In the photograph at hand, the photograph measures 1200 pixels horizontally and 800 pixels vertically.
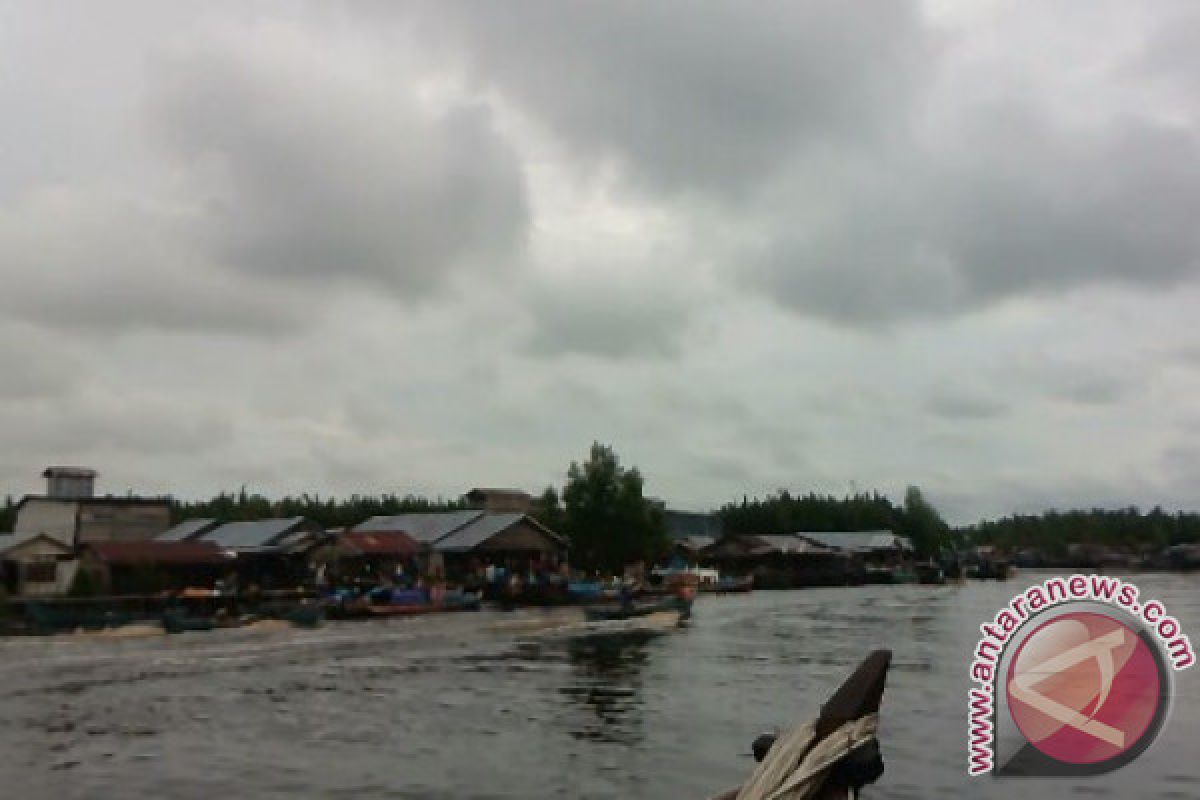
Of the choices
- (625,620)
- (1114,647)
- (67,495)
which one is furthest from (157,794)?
(67,495)

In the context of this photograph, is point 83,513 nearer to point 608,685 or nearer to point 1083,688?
point 608,685

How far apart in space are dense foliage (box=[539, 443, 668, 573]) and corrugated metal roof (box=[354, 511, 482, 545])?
15.8 meters

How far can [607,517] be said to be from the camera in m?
87.5

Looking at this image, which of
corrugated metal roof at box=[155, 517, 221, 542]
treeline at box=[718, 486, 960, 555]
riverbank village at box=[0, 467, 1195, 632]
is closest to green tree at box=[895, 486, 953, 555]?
treeline at box=[718, 486, 960, 555]

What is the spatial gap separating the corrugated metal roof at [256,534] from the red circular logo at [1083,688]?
65.0 metres

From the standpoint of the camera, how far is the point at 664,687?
28062 millimetres

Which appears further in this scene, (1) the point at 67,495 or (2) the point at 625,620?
(1) the point at 67,495

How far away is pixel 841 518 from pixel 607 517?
2387 inches

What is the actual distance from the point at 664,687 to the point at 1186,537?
169 m

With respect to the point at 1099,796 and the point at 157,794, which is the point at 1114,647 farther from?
the point at 157,794

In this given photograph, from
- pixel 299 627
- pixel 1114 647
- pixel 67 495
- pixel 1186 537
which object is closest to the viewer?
pixel 1114 647

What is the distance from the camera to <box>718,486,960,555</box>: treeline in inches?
5349

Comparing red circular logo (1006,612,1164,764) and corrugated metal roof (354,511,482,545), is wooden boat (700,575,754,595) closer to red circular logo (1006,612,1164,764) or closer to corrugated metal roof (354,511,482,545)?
corrugated metal roof (354,511,482,545)

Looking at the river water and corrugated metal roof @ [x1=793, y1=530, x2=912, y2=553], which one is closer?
the river water
